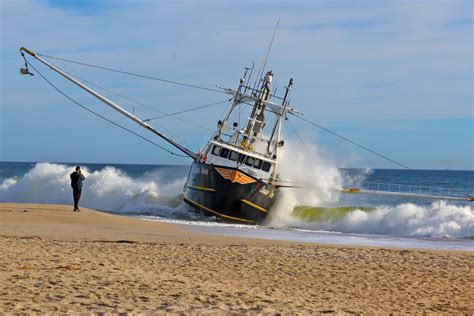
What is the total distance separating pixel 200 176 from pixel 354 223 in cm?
647

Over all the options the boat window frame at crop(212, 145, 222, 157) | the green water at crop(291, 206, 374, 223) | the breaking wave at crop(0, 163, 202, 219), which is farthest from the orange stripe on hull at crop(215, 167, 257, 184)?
the breaking wave at crop(0, 163, 202, 219)

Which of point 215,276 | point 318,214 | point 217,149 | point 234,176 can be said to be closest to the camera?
point 215,276

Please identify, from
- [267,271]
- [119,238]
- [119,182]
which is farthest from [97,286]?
[119,182]

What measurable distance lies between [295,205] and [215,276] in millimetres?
20835

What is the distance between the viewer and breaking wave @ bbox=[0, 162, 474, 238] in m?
29.2

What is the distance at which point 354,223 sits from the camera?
3034cm

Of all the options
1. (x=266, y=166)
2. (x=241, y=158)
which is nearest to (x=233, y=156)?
(x=241, y=158)

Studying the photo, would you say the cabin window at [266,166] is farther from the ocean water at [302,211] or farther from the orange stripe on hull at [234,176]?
the orange stripe on hull at [234,176]

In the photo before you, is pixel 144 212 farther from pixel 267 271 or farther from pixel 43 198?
pixel 267 271

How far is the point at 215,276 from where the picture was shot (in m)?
12.2

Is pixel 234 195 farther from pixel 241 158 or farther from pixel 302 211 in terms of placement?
pixel 302 211

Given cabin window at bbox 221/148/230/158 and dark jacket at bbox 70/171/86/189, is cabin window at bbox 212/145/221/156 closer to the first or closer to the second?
cabin window at bbox 221/148/230/158

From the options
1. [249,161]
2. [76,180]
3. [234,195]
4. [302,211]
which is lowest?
[76,180]

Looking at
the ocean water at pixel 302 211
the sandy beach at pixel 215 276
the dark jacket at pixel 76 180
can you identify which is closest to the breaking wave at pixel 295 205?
the ocean water at pixel 302 211
